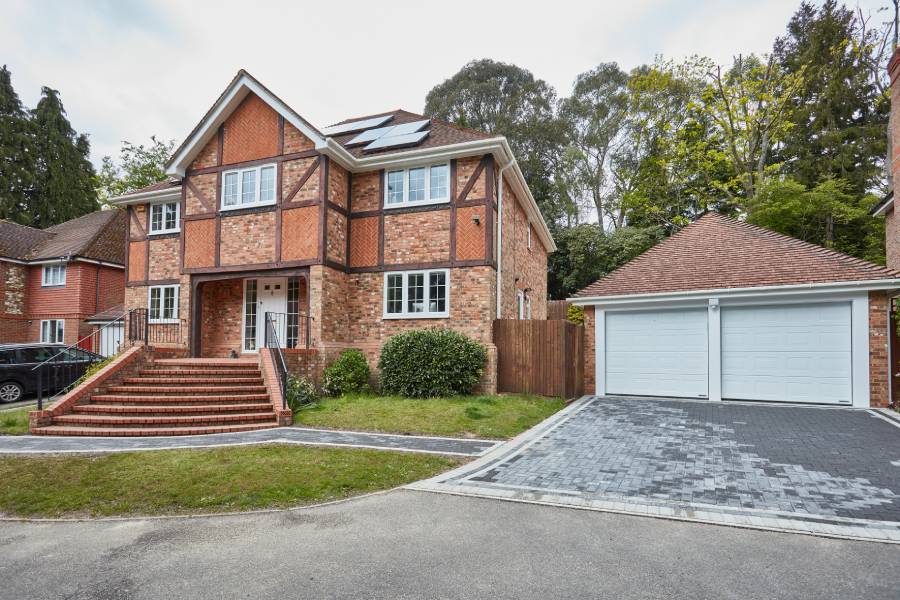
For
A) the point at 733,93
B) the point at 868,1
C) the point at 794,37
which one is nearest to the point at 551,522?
the point at 733,93

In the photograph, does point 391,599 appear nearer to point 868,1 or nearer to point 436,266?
point 436,266

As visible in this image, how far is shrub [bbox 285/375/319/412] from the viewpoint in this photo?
1037cm

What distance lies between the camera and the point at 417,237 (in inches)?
528

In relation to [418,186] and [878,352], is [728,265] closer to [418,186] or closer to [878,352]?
[878,352]

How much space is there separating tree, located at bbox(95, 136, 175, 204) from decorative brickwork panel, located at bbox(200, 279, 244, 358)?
19998 mm

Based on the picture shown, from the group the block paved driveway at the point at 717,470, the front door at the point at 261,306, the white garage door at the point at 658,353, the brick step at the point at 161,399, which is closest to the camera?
the block paved driveway at the point at 717,470

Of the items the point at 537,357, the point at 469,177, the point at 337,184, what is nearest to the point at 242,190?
the point at 337,184

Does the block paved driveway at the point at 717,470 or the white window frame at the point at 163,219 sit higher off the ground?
the white window frame at the point at 163,219

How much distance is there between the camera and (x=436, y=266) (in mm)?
13117

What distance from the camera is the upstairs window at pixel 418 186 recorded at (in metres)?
13.4

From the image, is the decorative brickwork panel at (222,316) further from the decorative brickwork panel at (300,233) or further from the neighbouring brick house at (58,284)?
the neighbouring brick house at (58,284)

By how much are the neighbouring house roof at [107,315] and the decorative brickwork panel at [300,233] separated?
37.7ft

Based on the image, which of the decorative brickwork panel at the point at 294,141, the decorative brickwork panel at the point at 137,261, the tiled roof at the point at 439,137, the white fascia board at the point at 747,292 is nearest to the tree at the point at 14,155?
the decorative brickwork panel at the point at 137,261

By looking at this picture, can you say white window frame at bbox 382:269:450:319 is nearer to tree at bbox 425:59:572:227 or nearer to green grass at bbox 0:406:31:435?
green grass at bbox 0:406:31:435
